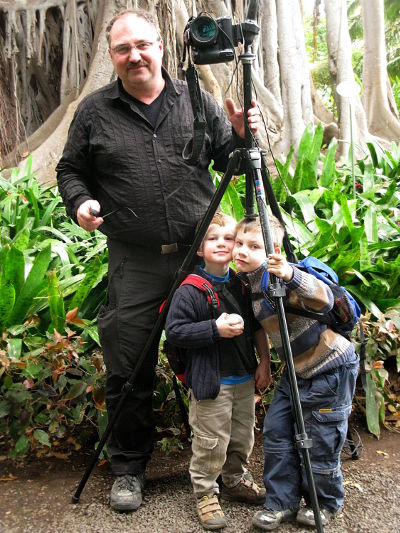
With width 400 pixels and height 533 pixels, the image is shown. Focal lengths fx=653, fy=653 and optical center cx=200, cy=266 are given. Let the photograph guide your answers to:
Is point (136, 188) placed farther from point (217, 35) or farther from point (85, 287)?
point (85, 287)

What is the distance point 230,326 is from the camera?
2707 mm

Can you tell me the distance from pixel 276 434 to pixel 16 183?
4206 mm

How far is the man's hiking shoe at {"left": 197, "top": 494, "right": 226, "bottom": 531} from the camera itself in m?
2.82

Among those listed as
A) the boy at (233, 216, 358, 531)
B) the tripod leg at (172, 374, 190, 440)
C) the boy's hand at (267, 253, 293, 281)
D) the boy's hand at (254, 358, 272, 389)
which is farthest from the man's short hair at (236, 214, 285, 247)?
the tripod leg at (172, 374, 190, 440)

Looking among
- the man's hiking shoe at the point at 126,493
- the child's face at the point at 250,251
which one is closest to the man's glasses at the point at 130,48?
the child's face at the point at 250,251

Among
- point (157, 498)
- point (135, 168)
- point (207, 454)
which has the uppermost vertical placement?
point (135, 168)

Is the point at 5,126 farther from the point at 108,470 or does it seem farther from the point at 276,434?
the point at 276,434

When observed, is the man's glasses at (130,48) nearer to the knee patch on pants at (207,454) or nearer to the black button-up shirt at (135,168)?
the black button-up shirt at (135,168)

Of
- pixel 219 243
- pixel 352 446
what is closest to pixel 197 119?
pixel 219 243

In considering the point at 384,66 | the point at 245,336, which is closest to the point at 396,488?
the point at 245,336

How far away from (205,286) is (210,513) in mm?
984

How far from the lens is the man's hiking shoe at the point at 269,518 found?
276 cm

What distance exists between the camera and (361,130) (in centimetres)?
904

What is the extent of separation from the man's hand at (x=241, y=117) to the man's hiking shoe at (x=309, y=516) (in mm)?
1640
